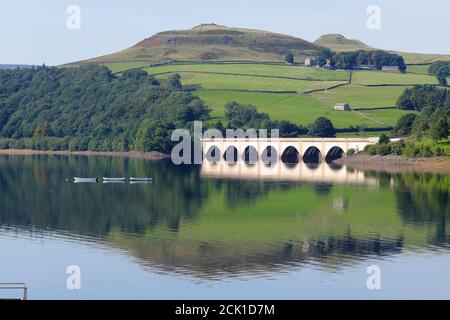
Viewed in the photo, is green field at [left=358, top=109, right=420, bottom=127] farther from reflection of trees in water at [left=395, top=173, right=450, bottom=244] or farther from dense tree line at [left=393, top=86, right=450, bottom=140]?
reflection of trees in water at [left=395, top=173, right=450, bottom=244]

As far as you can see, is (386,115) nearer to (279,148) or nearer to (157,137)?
(279,148)

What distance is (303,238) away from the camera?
63250mm

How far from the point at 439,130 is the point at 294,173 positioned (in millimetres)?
25927

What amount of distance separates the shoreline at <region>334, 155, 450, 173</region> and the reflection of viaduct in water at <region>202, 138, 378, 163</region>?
20.5ft

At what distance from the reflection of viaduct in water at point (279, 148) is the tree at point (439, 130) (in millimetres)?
22367

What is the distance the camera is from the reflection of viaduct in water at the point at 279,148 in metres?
169

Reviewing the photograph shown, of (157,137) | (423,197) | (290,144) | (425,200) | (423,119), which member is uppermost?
(423,119)

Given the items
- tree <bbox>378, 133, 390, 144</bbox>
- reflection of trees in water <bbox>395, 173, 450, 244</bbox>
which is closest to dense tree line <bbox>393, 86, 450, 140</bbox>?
tree <bbox>378, 133, 390, 144</bbox>

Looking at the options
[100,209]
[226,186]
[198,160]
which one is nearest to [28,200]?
[100,209]

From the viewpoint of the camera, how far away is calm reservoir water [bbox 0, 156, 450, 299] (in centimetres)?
4653

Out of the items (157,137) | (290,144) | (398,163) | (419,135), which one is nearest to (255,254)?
(398,163)

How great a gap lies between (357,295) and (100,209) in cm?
4021

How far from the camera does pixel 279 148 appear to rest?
570 feet

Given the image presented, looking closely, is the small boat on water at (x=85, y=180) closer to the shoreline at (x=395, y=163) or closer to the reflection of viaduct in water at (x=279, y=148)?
the shoreline at (x=395, y=163)
